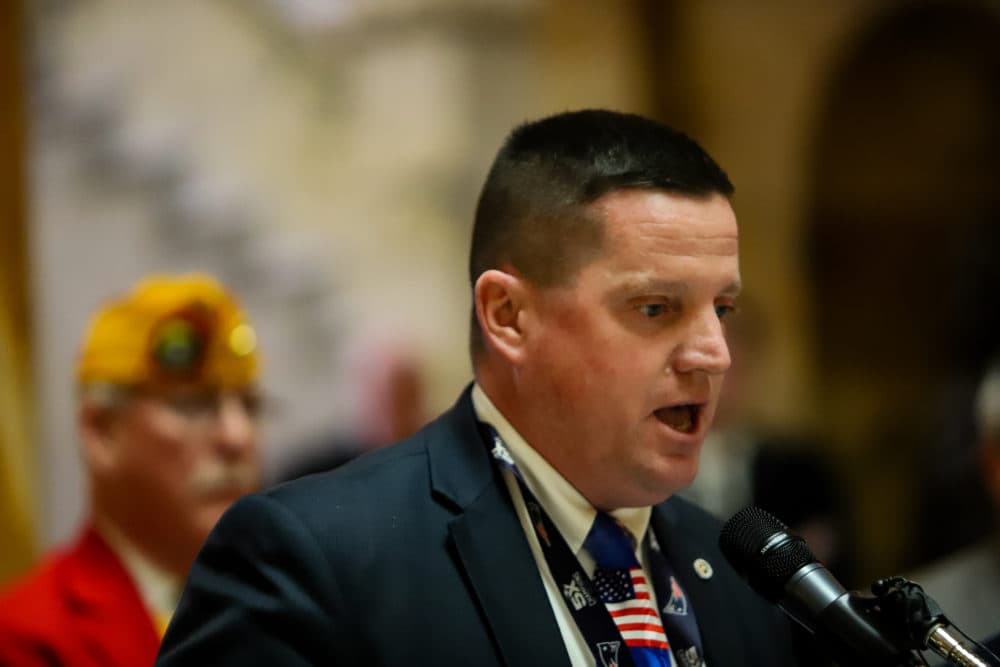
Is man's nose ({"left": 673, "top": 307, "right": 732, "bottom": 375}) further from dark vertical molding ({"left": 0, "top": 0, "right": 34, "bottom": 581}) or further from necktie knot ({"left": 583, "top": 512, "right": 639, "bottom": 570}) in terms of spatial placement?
dark vertical molding ({"left": 0, "top": 0, "right": 34, "bottom": 581})

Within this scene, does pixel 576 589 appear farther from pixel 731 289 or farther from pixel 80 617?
pixel 80 617

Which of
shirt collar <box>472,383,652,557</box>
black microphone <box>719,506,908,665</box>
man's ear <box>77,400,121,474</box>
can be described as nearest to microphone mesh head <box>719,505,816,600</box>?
black microphone <box>719,506,908,665</box>

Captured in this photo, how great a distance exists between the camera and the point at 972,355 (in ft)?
21.1

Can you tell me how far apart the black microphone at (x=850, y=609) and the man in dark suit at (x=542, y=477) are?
20 cm

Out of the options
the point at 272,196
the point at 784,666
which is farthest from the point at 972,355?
the point at 784,666

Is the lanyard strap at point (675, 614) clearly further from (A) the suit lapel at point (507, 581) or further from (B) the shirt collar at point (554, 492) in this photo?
(A) the suit lapel at point (507, 581)

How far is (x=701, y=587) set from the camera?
206cm

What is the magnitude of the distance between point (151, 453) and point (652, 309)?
139cm

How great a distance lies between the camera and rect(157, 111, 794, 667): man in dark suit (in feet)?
5.63

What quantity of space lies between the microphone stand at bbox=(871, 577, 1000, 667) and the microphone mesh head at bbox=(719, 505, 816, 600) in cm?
12

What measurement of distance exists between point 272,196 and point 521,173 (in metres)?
4.59

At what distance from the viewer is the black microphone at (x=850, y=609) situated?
1.56 metres

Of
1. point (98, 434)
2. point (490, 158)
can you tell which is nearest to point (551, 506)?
point (98, 434)

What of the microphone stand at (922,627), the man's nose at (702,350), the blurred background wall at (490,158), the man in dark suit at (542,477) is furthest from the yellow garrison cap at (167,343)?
the blurred background wall at (490,158)
